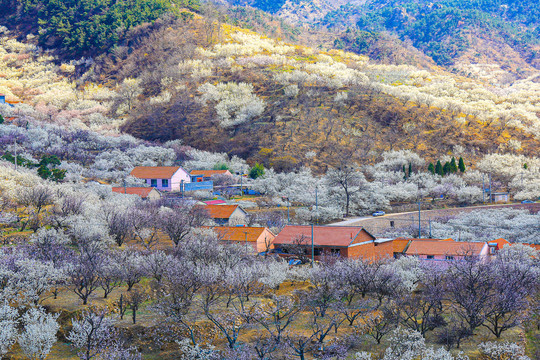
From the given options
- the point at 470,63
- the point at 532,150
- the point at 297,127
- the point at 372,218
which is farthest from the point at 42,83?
the point at 470,63

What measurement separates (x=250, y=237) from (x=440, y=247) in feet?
39.1

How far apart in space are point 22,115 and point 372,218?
179ft

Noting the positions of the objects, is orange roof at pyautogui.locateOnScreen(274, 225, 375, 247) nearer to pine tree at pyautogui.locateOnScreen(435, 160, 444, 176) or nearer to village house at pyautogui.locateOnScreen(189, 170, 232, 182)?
village house at pyautogui.locateOnScreen(189, 170, 232, 182)

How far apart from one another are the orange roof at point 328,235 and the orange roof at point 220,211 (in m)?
6.50

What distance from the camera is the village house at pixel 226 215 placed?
3766cm

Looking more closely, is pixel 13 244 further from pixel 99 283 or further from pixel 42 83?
pixel 42 83

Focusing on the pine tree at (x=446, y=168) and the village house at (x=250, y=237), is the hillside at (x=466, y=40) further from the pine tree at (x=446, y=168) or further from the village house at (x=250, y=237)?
the village house at (x=250, y=237)

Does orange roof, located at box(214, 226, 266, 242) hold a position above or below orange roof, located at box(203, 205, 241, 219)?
below

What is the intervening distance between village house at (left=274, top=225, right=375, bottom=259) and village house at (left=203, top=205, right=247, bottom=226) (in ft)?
19.1

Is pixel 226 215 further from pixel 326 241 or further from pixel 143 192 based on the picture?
pixel 143 192

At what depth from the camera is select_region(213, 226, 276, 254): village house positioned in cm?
3150

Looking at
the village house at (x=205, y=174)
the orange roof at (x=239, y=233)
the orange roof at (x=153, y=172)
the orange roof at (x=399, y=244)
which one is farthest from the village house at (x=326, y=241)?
the village house at (x=205, y=174)

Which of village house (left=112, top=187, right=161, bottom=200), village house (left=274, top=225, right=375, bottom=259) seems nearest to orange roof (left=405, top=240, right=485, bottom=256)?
village house (left=274, top=225, right=375, bottom=259)

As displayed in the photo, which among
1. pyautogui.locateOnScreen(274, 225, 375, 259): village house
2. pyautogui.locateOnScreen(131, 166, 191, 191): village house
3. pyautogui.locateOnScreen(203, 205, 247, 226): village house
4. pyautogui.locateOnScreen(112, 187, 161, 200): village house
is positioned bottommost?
pyautogui.locateOnScreen(274, 225, 375, 259): village house
